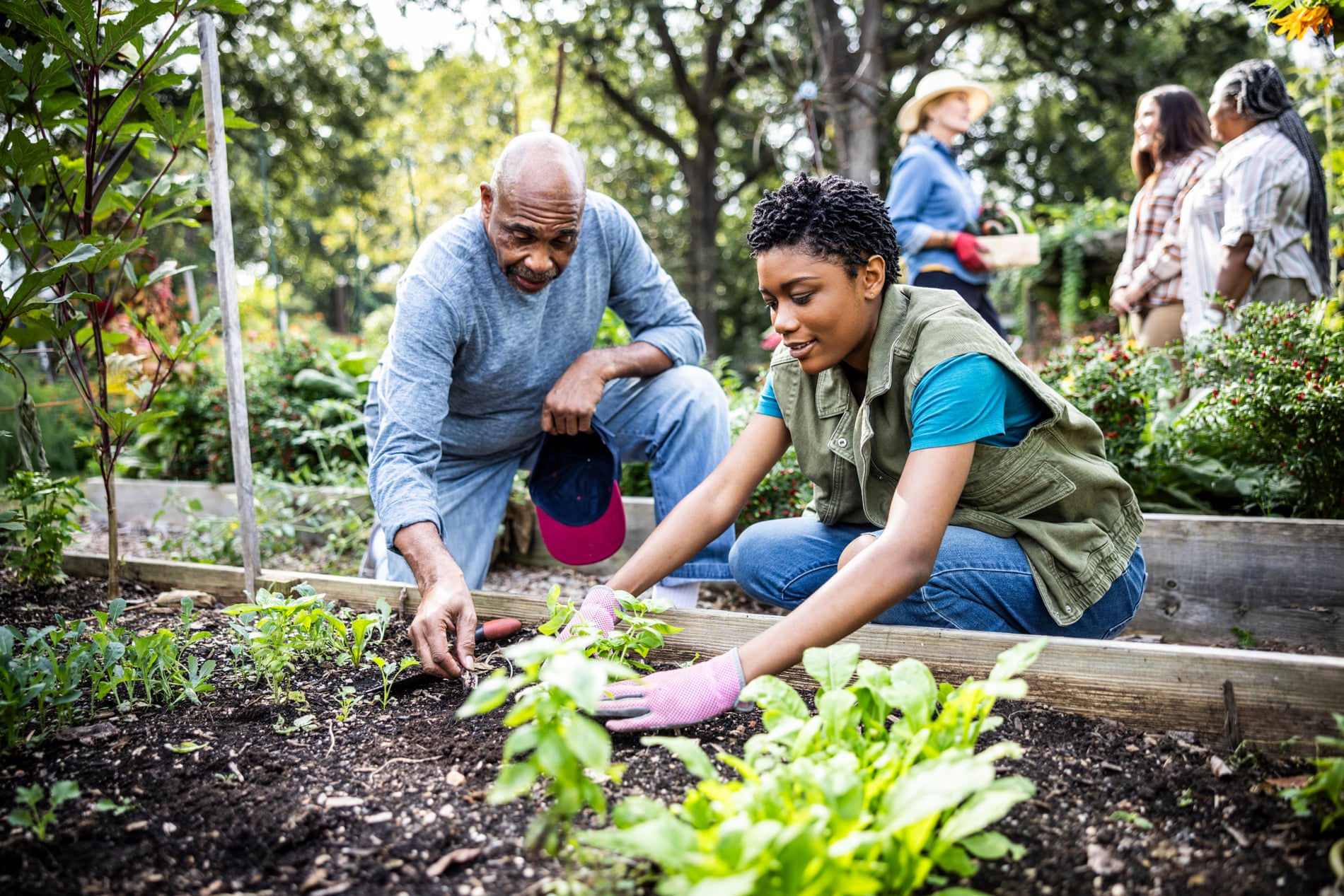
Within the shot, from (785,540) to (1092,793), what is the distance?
1.01 meters

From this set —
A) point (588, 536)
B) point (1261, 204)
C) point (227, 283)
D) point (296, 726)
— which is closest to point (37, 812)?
point (296, 726)

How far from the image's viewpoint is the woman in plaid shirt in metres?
4.09

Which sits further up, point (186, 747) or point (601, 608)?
point (601, 608)

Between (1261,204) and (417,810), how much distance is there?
12.8ft

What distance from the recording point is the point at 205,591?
2.68m

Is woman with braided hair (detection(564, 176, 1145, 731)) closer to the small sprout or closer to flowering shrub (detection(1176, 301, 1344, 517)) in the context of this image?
the small sprout

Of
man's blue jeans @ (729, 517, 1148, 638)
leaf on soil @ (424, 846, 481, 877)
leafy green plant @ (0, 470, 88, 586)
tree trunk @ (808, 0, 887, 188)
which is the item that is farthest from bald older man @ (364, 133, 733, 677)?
tree trunk @ (808, 0, 887, 188)

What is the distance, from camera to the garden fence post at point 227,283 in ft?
7.41

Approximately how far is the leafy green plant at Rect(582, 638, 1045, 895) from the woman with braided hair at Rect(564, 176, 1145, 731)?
26 cm

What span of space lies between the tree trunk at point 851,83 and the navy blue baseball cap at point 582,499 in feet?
16.7

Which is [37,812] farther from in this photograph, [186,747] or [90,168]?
[90,168]

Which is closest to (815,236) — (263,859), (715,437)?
(715,437)

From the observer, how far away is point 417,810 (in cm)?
141

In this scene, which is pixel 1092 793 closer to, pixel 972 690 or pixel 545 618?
pixel 972 690
